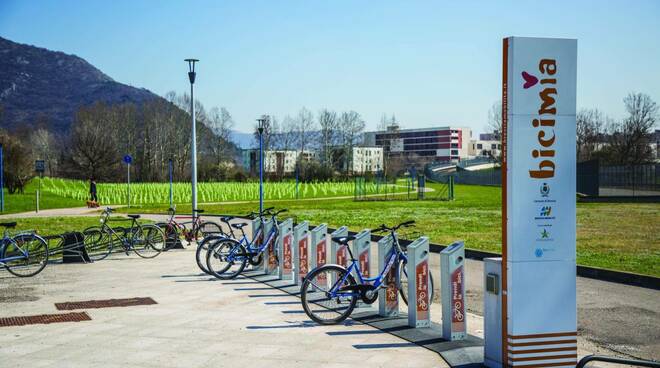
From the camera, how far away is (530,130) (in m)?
6.08

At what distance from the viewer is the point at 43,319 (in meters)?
8.51

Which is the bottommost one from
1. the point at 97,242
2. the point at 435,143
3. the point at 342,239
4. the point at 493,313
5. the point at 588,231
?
the point at 588,231

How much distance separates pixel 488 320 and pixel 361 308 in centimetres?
283

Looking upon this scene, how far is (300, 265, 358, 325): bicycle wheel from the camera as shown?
8188 mm

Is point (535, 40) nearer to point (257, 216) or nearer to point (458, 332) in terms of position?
point (458, 332)

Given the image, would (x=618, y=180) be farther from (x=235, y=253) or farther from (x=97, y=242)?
(x=235, y=253)

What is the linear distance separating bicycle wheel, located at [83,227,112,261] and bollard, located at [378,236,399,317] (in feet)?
27.1

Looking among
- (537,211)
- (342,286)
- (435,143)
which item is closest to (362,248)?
(342,286)

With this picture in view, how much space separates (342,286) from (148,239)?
27.0 feet

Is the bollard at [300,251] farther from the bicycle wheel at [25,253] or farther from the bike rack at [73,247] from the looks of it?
the bike rack at [73,247]

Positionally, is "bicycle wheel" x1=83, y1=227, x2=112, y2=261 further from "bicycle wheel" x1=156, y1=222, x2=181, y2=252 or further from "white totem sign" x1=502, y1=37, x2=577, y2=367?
"white totem sign" x1=502, y1=37, x2=577, y2=367

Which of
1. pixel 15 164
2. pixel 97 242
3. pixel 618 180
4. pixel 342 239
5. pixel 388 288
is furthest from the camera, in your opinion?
pixel 15 164

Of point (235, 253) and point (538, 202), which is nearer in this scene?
point (538, 202)

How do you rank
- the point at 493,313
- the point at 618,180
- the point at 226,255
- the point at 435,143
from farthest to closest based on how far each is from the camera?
the point at 435,143 → the point at 618,180 → the point at 226,255 → the point at 493,313
